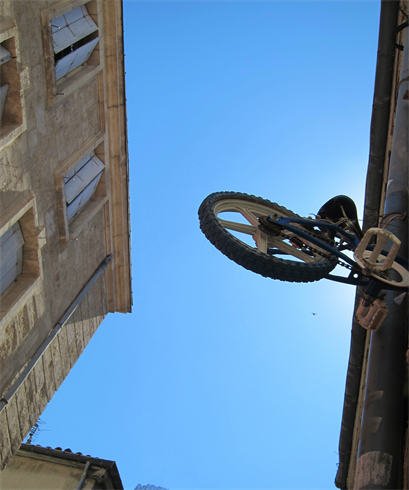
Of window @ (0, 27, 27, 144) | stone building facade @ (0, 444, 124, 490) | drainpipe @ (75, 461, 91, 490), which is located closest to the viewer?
window @ (0, 27, 27, 144)

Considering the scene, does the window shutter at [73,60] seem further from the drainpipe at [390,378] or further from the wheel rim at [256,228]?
the drainpipe at [390,378]

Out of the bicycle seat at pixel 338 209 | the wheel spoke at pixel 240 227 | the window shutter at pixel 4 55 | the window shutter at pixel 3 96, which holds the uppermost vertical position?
the window shutter at pixel 4 55

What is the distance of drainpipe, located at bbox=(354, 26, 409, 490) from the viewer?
16.9 feet

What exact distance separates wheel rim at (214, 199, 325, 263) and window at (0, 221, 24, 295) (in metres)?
4.16

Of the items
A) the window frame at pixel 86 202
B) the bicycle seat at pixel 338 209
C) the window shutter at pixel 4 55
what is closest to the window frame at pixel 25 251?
the window frame at pixel 86 202

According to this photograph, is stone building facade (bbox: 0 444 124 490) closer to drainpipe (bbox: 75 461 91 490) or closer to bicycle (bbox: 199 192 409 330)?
drainpipe (bbox: 75 461 91 490)

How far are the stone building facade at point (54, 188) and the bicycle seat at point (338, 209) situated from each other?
5818 mm

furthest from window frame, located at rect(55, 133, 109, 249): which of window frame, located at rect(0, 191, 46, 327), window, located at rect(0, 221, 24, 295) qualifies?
window, located at rect(0, 221, 24, 295)

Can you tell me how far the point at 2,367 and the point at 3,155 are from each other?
3.94 m

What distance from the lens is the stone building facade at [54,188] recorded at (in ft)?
28.5

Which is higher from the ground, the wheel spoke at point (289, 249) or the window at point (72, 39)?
the window at point (72, 39)

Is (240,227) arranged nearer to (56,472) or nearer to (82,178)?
(82,178)

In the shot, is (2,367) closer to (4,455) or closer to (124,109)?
(4,455)

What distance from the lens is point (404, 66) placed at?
26.3ft
